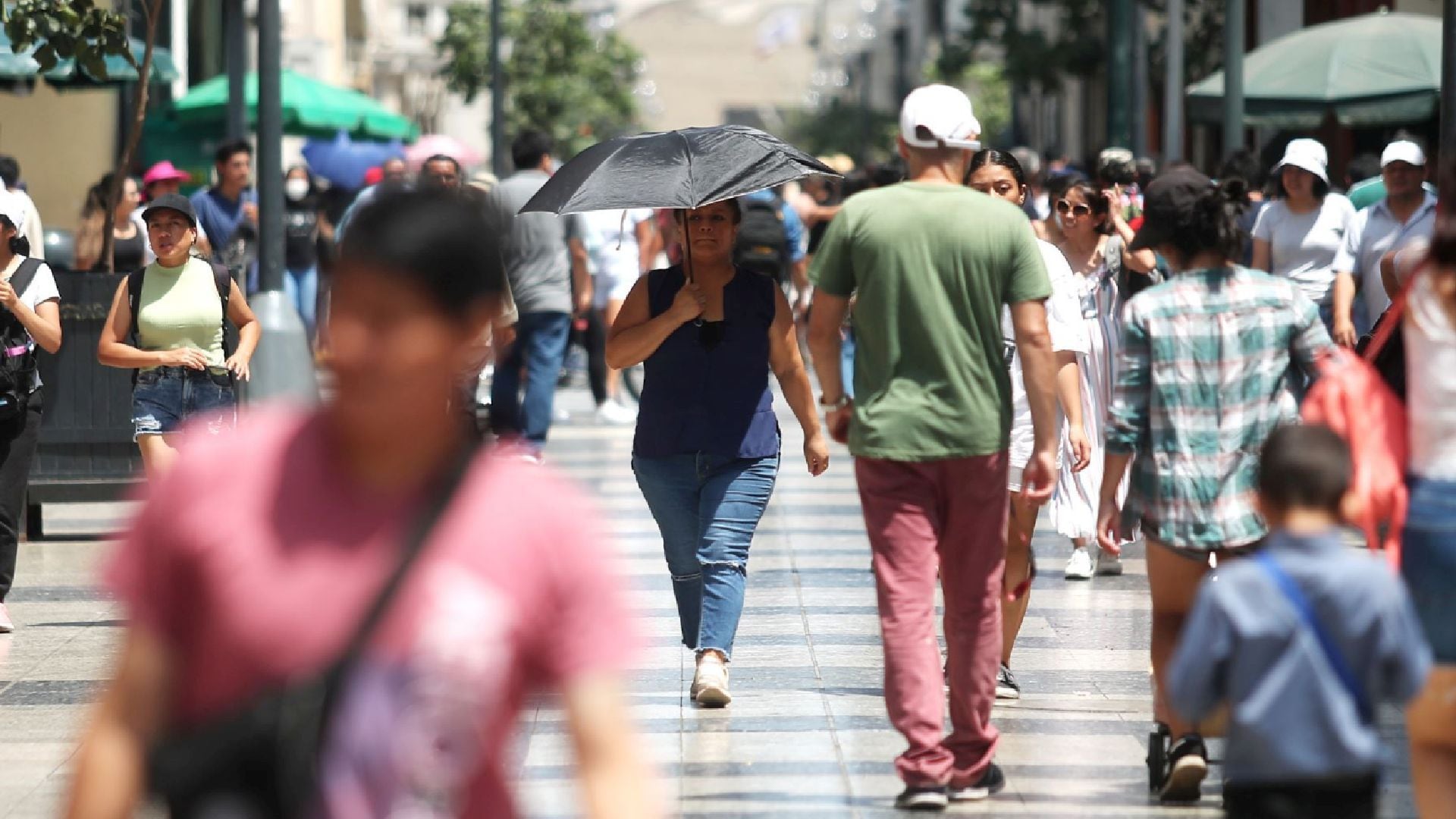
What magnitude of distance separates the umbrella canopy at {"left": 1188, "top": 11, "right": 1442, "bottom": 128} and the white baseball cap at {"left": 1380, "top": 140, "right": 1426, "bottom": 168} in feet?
15.9

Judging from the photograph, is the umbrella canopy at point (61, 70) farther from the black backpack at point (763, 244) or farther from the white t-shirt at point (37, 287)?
the white t-shirt at point (37, 287)

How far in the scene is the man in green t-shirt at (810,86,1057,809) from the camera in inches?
235

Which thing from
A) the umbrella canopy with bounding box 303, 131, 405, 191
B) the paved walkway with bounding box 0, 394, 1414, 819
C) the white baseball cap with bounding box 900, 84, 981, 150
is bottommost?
the paved walkway with bounding box 0, 394, 1414, 819

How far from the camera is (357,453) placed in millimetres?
Answer: 2738

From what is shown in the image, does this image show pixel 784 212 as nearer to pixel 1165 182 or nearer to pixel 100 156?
pixel 100 156

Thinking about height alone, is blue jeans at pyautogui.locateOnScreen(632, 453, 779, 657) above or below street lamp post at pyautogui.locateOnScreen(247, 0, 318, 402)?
below

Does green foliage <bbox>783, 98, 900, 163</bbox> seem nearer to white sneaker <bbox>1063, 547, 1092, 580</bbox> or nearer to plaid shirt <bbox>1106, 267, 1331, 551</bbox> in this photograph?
white sneaker <bbox>1063, 547, 1092, 580</bbox>

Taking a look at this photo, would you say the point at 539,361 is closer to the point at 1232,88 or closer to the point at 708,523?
the point at 708,523

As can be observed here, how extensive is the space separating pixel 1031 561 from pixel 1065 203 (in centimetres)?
213

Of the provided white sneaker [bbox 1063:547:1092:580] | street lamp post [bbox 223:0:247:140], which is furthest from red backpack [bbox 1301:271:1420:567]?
street lamp post [bbox 223:0:247:140]

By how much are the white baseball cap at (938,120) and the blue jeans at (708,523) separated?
171cm

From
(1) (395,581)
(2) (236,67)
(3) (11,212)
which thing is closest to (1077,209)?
(3) (11,212)

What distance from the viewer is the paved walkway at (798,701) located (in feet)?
20.6

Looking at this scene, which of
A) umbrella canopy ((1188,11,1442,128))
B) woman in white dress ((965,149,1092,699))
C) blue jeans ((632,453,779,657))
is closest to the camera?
woman in white dress ((965,149,1092,699))
